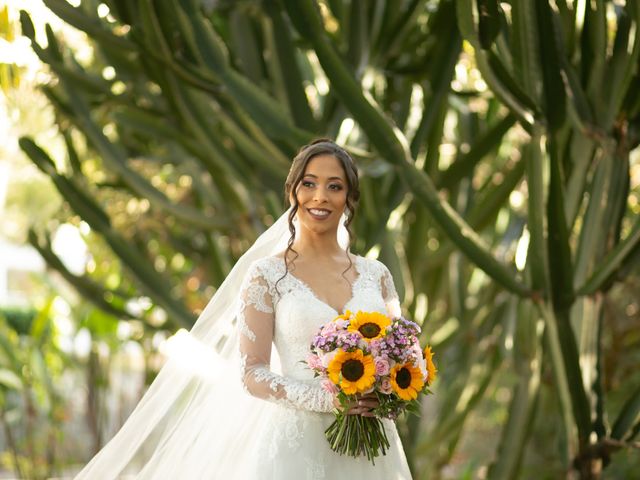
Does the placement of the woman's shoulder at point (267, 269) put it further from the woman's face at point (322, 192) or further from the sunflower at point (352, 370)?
the sunflower at point (352, 370)

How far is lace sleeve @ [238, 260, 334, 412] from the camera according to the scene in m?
3.23

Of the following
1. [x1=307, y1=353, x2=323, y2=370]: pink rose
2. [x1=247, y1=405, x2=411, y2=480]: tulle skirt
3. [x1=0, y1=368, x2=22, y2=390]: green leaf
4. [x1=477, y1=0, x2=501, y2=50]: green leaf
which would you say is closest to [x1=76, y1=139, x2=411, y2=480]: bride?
[x1=247, y1=405, x2=411, y2=480]: tulle skirt

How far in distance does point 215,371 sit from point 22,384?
7.78 meters

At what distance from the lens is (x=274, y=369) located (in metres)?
3.58

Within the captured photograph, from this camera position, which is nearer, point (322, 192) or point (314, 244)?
point (322, 192)

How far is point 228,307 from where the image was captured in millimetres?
3846

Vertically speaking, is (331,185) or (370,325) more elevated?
(331,185)

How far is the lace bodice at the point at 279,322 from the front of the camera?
3.29m

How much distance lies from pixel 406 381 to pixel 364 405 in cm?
14

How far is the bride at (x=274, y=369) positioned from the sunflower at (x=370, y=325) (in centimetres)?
18

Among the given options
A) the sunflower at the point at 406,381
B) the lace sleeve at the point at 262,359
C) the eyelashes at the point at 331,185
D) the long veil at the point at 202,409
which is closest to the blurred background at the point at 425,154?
the long veil at the point at 202,409

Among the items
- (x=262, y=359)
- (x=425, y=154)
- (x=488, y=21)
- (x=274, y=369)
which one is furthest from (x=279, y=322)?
(x=425, y=154)

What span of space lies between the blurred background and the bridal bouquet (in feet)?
6.26

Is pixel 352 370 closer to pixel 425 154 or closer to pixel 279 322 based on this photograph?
pixel 279 322
